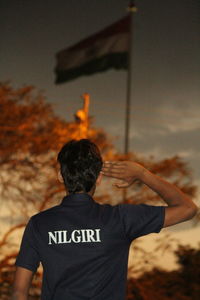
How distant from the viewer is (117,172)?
1.90 m

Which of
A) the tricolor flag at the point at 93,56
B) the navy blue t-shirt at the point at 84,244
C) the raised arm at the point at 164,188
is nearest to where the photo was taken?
the navy blue t-shirt at the point at 84,244

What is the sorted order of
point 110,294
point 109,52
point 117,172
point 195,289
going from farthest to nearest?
point 195,289 < point 109,52 < point 117,172 < point 110,294

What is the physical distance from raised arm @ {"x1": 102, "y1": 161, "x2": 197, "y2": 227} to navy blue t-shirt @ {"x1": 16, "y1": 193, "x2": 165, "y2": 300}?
5 centimetres

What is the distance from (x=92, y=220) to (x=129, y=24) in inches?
609

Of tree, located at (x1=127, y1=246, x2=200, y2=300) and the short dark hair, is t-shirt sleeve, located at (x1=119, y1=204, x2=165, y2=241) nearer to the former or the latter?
the short dark hair

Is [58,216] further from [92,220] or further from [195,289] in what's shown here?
[195,289]

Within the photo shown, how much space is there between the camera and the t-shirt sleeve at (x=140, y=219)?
1838mm

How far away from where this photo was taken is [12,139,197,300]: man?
1.79m

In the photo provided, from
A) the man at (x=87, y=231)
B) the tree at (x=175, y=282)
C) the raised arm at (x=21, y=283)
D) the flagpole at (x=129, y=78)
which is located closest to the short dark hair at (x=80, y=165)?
the man at (x=87, y=231)

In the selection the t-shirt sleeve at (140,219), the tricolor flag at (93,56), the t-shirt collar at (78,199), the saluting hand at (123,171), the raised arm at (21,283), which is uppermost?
the tricolor flag at (93,56)

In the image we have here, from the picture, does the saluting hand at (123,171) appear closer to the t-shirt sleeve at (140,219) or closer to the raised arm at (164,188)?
the raised arm at (164,188)

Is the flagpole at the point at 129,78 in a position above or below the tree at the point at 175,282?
above

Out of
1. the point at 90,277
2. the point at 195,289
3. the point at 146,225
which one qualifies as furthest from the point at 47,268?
the point at 195,289

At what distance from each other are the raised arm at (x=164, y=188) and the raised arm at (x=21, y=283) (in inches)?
17.4
